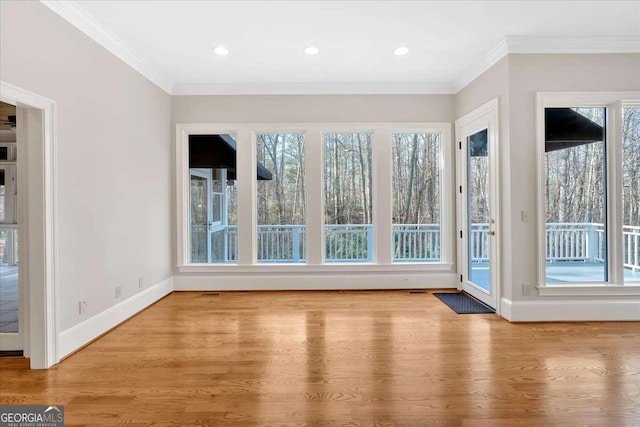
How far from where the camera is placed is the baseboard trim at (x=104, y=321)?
2924mm

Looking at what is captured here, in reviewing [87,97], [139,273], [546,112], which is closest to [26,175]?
[87,97]

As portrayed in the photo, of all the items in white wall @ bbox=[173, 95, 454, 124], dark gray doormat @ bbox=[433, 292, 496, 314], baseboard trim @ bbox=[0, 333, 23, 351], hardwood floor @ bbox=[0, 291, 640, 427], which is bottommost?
hardwood floor @ bbox=[0, 291, 640, 427]

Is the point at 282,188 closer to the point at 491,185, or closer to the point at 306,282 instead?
the point at 306,282

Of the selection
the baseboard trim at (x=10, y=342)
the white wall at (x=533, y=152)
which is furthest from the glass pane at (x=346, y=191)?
the baseboard trim at (x=10, y=342)

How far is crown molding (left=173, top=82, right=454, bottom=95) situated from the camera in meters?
5.03

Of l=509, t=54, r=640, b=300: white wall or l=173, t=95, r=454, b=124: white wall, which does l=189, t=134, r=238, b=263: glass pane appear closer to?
l=173, t=95, r=454, b=124: white wall

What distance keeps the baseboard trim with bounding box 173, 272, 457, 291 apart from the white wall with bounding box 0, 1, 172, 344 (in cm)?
69

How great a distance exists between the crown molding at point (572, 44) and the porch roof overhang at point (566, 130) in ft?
2.05

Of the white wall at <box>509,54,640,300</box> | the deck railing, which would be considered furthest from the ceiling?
the deck railing

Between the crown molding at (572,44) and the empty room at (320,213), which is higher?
the crown molding at (572,44)

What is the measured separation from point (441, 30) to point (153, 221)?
400 centimetres

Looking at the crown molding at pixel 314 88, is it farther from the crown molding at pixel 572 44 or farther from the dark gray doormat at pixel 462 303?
the dark gray doormat at pixel 462 303

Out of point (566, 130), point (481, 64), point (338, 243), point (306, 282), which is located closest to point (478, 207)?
point (566, 130)

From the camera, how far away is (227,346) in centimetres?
310
